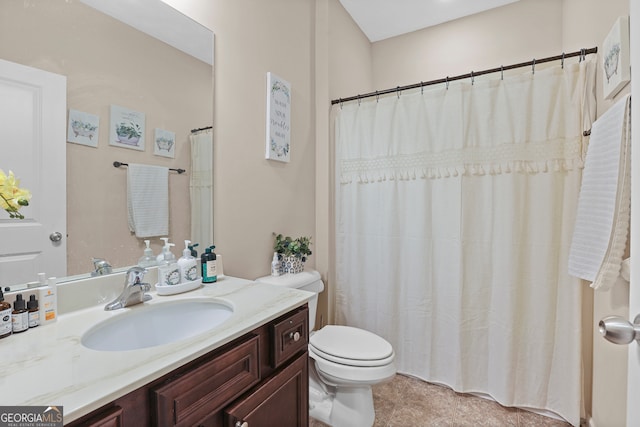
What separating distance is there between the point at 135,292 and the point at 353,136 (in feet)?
5.39

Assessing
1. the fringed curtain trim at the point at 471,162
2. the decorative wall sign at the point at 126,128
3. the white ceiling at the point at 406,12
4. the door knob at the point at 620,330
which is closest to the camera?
the door knob at the point at 620,330

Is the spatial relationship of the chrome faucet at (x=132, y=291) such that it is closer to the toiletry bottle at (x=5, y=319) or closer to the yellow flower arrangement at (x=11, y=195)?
the toiletry bottle at (x=5, y=319)

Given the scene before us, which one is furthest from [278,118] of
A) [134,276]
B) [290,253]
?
[134,276]

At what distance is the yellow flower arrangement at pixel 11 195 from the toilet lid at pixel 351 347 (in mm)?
1292

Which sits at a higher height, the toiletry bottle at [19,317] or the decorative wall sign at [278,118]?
the decorative wall sign at [278,118]

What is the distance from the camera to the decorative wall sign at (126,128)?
3.61ft

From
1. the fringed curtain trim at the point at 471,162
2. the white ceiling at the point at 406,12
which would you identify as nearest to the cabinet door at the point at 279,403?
the fringed curtain trim at the point at 471,162

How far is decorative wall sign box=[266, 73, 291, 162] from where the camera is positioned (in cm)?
176

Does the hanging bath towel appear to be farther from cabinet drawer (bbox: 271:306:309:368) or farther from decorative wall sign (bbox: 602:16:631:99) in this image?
cabinet drawer (bbox: 271:306:309:368)

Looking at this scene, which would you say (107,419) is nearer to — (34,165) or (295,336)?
(295,336)

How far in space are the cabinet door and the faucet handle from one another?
1.79 ft

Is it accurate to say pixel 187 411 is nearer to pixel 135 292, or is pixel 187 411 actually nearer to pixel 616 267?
pixel 135 292

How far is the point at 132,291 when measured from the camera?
1035mm

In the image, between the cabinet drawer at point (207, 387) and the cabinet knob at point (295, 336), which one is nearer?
the cabinet drawer at point (207, 387)
